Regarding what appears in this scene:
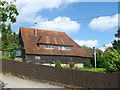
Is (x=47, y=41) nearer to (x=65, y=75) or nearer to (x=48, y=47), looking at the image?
(x=48, y=47)

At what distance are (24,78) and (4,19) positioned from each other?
1208 cm

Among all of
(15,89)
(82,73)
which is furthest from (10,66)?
(82,73)

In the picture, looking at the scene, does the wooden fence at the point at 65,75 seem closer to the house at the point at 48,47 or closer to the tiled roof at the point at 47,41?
the house at the point at 48,47

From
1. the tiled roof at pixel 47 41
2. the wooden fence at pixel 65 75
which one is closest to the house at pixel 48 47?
the tiled roof at pixel 47 41

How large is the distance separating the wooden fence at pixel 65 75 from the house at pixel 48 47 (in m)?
21.0

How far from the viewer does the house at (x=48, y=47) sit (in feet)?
→ 142

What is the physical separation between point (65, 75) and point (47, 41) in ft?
98.8

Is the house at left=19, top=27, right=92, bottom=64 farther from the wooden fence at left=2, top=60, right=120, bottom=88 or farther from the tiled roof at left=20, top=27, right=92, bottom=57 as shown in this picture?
the wooden fence at left=2, top=60, right=120, bottom=88

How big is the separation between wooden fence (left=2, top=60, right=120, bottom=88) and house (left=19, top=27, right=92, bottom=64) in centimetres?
2103

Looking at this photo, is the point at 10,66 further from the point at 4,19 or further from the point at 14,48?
the point at 14,48

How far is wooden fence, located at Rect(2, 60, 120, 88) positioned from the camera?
11.8 metres

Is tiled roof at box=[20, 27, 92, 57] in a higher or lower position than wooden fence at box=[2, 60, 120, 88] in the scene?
higher

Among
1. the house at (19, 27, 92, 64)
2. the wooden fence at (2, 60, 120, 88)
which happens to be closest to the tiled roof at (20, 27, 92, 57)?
the house at (19, 27, 92, 64)

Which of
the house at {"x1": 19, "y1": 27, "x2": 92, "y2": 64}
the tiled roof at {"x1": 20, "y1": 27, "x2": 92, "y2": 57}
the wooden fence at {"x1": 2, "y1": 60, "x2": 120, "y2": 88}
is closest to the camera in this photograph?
the wooden fence at {"x1": 2, "y1": 60, "x2": 120, "y2": 88}
